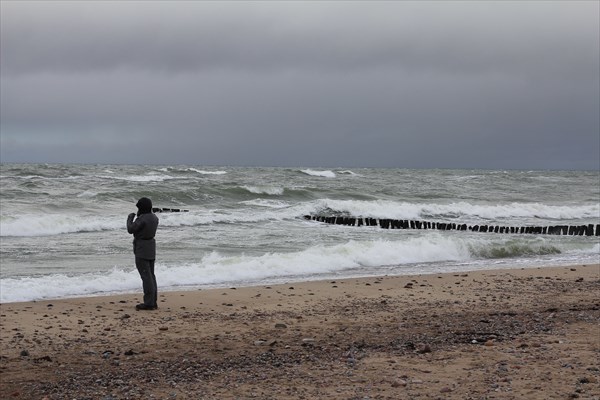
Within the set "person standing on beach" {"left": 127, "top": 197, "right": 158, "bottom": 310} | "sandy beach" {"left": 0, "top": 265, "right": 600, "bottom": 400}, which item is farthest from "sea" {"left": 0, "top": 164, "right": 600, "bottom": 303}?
"sandy beach" {"left": 0, "top": 265, "right": 600, "bottom": 400}

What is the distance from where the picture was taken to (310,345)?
24.5ft

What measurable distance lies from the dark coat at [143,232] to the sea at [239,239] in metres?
1.79

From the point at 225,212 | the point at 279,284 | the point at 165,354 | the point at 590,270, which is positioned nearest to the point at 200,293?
the point at 279,284

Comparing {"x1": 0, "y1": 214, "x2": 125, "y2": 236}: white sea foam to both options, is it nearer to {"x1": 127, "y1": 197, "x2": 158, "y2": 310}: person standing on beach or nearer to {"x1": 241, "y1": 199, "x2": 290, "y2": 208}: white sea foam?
{"x1": 241, "y1": 199, "x2": 290, "y2": 208}: white sea foam

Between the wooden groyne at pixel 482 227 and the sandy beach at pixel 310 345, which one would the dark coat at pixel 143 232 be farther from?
the wooden groyne at pixel 482 227

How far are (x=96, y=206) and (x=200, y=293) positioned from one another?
17.9 m

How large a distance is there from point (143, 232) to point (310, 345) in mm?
3727

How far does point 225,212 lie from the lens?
27984 millimetres

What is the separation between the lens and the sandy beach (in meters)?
5.93

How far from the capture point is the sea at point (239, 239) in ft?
43.8

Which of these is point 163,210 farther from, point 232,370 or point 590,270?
point 232,370

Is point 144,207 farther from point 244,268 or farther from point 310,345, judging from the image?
point 244,268

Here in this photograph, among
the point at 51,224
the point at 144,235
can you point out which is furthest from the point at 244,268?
the point at 51,224

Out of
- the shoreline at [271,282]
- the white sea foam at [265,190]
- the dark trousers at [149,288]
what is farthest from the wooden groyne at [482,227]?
the dark trousers at [149,288]
